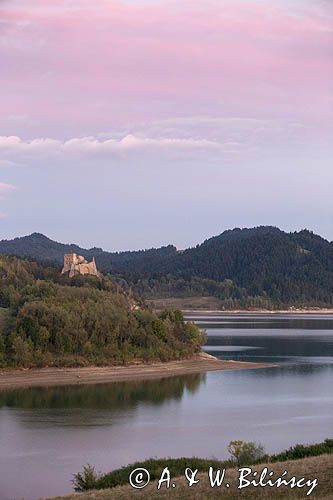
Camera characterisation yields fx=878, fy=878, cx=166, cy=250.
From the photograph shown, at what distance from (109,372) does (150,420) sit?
19.5m

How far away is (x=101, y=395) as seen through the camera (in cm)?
5075

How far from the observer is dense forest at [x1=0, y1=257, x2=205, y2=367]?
60375mm

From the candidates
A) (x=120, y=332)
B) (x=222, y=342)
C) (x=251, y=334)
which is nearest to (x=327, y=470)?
(x=120, y=332)

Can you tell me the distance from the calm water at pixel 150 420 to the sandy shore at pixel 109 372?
2.05m

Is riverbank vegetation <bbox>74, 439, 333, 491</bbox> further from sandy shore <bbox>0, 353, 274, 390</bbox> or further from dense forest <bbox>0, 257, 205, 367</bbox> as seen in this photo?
dense forest <bbox>0, 257, 205, 367</bbox>

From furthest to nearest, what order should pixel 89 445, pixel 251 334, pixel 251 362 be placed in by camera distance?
pixel 251 334 < pixel 251 362 < pixel 89 445

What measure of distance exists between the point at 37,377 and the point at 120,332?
10.6 metres

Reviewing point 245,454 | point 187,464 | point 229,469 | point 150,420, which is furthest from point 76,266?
point 229,469

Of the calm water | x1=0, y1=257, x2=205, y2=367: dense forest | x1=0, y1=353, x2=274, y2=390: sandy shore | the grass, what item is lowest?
the calm water

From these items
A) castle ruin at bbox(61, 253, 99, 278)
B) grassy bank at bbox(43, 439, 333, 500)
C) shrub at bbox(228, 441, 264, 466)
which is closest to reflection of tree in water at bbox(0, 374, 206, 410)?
shrub at bbox(228, 441, 264, 466)

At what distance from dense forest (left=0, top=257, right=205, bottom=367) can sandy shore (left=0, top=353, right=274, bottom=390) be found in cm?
102

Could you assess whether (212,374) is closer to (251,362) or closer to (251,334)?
(251,362)

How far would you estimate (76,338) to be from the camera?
206 feet

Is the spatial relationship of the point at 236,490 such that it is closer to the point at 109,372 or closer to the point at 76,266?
the point at 109,372
